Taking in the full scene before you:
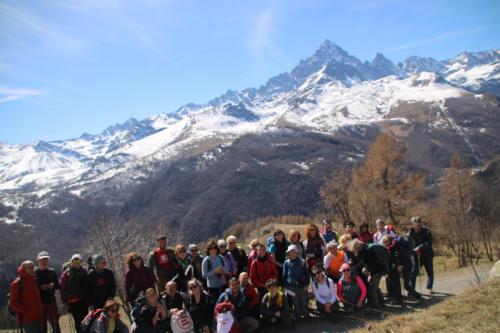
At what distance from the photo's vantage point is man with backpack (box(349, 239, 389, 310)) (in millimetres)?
12008

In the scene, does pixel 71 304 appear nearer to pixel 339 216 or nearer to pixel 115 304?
pixel 115 304

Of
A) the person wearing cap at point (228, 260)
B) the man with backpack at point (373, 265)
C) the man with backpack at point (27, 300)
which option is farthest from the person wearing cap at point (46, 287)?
the man with backpack at point (373, 265)

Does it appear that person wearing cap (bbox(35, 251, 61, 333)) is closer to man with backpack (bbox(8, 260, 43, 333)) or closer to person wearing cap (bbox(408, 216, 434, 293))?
man with backpack (bbox(8, 260, 43, 333))

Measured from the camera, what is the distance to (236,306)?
10430 millimetres

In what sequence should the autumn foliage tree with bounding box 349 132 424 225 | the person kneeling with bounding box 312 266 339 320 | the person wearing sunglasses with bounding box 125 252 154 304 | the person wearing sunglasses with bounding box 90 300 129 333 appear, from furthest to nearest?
1. the autumn foliage tree with bounding box 349 132 424 225
2. the person kneeling with bounding box 312 266 339 320
3. the person wearing sunglasses with bounding box 125 252 154 304
4. the person wearing sunglasses with bounding box 90 300 129 333

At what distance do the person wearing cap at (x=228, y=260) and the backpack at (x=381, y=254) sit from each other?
417cm

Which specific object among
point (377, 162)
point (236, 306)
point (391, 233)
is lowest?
point (236, 306)

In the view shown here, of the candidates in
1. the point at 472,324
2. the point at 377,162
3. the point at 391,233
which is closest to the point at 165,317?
the point at 472,324

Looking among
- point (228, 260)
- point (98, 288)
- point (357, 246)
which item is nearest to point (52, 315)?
point (98, 288)

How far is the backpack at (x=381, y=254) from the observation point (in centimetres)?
1208

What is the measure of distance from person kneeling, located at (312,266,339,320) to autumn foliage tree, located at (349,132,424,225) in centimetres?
2683

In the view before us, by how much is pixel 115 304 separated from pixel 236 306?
2.99m

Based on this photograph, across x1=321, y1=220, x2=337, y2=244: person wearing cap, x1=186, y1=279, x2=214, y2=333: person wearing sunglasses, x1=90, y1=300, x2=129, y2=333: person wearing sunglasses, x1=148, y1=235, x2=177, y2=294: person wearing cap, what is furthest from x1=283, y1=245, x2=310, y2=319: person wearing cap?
x1=90, y1=300, x2=129, y2=333: person wearing sunglasses

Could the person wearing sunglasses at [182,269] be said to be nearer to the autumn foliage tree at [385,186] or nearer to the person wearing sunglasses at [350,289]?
the person wearing sunglasses at [350,289]
